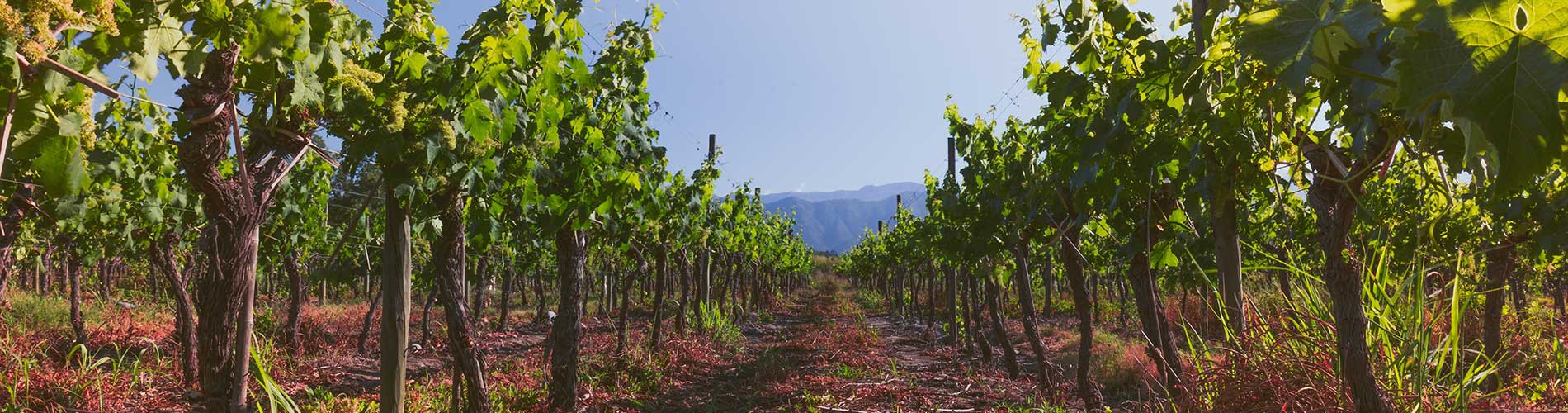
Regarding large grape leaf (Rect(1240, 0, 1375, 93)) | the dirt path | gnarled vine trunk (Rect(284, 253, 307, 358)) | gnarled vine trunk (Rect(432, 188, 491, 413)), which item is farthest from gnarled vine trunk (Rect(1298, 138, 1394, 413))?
gnarled vine trunk (Rect(284, 253, 307, 358))

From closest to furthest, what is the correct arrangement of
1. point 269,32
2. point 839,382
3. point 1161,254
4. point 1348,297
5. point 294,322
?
point 269,32 < point 1348,297 < point 1161,254 < point 839,382 < point 294,322

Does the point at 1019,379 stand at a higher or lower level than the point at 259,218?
lower

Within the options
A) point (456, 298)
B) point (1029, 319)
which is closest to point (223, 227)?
point (456, 298)

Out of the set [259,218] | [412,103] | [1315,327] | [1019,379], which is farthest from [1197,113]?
[1019,379]

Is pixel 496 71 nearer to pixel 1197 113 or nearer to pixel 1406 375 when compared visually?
pixel 1197 113

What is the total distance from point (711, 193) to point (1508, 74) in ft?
33.3

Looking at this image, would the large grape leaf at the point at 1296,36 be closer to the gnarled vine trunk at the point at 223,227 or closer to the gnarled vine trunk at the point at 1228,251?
the gnarled vine trunk at the point at 1228,251

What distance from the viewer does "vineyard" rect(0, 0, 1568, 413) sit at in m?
1.22

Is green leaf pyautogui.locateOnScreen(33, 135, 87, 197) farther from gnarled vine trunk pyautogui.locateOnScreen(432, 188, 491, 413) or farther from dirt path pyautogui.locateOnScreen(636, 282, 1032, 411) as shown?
dirt path pyautogui.locateOnScreen(636, 282, 1032, 411)

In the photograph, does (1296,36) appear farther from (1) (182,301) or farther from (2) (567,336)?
(1) (182,301)

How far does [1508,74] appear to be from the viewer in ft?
2.22

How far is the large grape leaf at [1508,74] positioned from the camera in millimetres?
658

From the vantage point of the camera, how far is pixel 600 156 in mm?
5176

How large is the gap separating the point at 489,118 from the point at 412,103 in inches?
19.0
